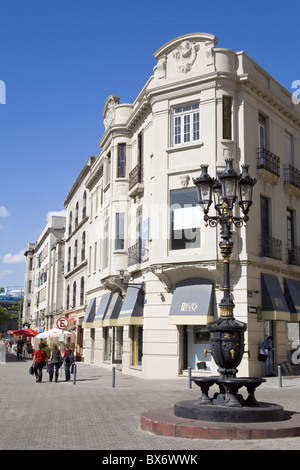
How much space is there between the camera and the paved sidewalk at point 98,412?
850cm

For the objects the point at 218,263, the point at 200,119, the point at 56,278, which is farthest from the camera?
the point at 56,278

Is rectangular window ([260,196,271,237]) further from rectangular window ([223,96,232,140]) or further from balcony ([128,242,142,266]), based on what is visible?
balcony ([128,242,142,266])

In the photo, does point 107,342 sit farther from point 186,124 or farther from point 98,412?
point 98,412

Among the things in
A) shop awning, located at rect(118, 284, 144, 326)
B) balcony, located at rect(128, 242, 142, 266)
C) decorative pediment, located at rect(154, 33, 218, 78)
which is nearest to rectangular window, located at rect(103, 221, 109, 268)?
balcony, located at rect(128, 242, 142, 266)

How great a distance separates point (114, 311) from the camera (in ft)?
87.9

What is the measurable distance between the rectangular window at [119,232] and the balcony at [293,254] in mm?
8230

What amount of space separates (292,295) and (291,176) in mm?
5610

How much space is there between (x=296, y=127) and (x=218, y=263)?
10.0 m

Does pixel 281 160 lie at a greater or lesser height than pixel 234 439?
greater

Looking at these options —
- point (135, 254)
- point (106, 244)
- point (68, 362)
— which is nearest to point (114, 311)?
point (135, 254)

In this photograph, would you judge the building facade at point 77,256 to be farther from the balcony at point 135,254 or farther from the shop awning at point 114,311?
the balcony at point 135,254

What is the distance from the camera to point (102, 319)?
28.5 metres
